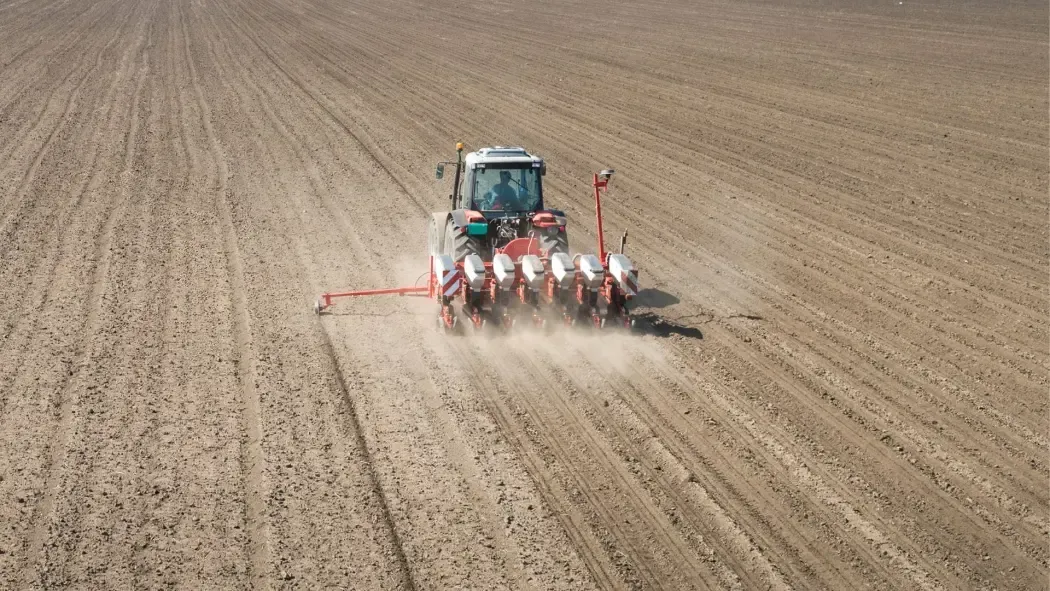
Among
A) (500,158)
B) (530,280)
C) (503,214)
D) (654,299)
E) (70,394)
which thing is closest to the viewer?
(70,394)

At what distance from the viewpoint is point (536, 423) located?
30.0 ft

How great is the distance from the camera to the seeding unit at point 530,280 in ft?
35.5

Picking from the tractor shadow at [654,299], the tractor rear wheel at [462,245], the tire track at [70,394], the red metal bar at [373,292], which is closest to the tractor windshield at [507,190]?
the tractor rear wheel at [462,245]

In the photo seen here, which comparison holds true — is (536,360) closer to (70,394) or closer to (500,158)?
(500,158)

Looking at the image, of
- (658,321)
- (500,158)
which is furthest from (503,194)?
(658,321)

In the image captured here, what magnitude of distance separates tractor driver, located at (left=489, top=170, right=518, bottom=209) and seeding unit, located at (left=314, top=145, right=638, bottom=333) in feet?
0.47

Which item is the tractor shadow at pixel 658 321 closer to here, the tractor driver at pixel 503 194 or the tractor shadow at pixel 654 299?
the tractor shadow at pixel 654 299

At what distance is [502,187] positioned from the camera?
12117 mm

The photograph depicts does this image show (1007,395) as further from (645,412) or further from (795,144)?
(795,144)

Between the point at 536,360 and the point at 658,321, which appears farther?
the point at 658,321

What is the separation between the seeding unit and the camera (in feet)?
35.5

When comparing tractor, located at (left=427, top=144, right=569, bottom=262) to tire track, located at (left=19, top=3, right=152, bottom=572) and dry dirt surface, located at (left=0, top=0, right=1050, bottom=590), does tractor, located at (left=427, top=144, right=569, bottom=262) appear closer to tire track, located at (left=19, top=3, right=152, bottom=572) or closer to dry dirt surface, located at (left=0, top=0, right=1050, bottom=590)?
dry dirt surface, located at (left=0, top=0, right=1050, bottom=590)

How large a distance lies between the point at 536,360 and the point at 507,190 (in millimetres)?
2599

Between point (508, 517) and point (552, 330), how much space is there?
3.86m
